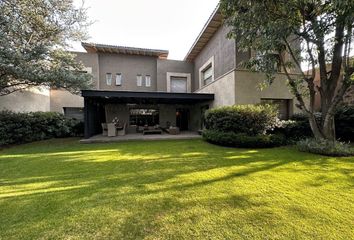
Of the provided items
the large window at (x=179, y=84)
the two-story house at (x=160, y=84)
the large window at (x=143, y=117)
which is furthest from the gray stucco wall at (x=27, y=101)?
the large window at (x=179, y=84)

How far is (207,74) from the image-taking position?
1683 centimetres

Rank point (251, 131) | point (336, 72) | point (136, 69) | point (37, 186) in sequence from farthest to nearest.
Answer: point (136, 69) → point (251, 131) → point (336, 72) → point (37, 186)

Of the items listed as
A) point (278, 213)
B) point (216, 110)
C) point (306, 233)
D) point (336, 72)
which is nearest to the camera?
point (306, 233)

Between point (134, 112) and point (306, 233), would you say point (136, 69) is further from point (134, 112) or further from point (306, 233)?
point (306, 233)

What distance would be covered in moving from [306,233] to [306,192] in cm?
160

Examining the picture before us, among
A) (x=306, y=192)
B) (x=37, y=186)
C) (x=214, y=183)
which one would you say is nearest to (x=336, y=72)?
(x=306, y=192)

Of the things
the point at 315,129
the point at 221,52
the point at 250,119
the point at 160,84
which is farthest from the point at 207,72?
the point at 315,129

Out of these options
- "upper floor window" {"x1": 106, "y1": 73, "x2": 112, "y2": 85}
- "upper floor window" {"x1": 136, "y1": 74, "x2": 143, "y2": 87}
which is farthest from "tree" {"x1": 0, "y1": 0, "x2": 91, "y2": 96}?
"upper floor window" {"x1": 136, "y1": 74, "x2": 143, "y2": 87}

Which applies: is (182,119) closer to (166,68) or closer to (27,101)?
(166,68)

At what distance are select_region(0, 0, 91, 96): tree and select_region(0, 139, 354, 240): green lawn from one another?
5.78m

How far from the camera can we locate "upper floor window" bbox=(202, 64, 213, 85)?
15.9 metres

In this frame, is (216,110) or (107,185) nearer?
(107,185)

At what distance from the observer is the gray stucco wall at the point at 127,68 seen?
1823cm

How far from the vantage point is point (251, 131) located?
365 inches
